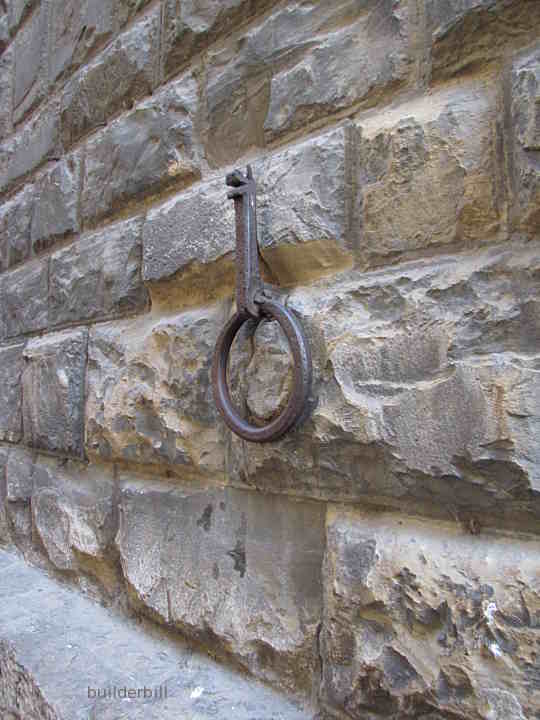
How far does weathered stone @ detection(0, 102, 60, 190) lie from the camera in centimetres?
155

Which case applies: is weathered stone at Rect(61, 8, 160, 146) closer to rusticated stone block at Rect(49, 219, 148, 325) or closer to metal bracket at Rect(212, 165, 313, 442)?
rusticated stone block at Rect(49, 219, 148, 325)

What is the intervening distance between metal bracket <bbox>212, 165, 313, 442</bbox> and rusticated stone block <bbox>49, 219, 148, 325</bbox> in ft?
1.18

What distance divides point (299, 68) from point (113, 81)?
24.7 inches

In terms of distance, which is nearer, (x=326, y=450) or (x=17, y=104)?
(x=326, y=450)

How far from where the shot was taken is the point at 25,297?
1.59 meters

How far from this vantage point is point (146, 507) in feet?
3.43

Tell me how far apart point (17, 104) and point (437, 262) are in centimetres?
170

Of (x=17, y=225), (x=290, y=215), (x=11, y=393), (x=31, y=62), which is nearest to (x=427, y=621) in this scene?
(x=290, y=215)

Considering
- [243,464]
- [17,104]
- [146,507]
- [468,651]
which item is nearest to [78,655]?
[146,507]

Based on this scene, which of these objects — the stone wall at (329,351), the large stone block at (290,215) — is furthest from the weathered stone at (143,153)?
the large stone block at (290,215)

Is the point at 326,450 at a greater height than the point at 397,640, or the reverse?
the point at 326,450

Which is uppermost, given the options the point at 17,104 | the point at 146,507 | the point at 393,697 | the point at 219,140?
the point at 17,104

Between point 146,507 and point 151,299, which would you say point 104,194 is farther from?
point 146,507

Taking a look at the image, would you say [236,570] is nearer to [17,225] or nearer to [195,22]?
[195,22]
